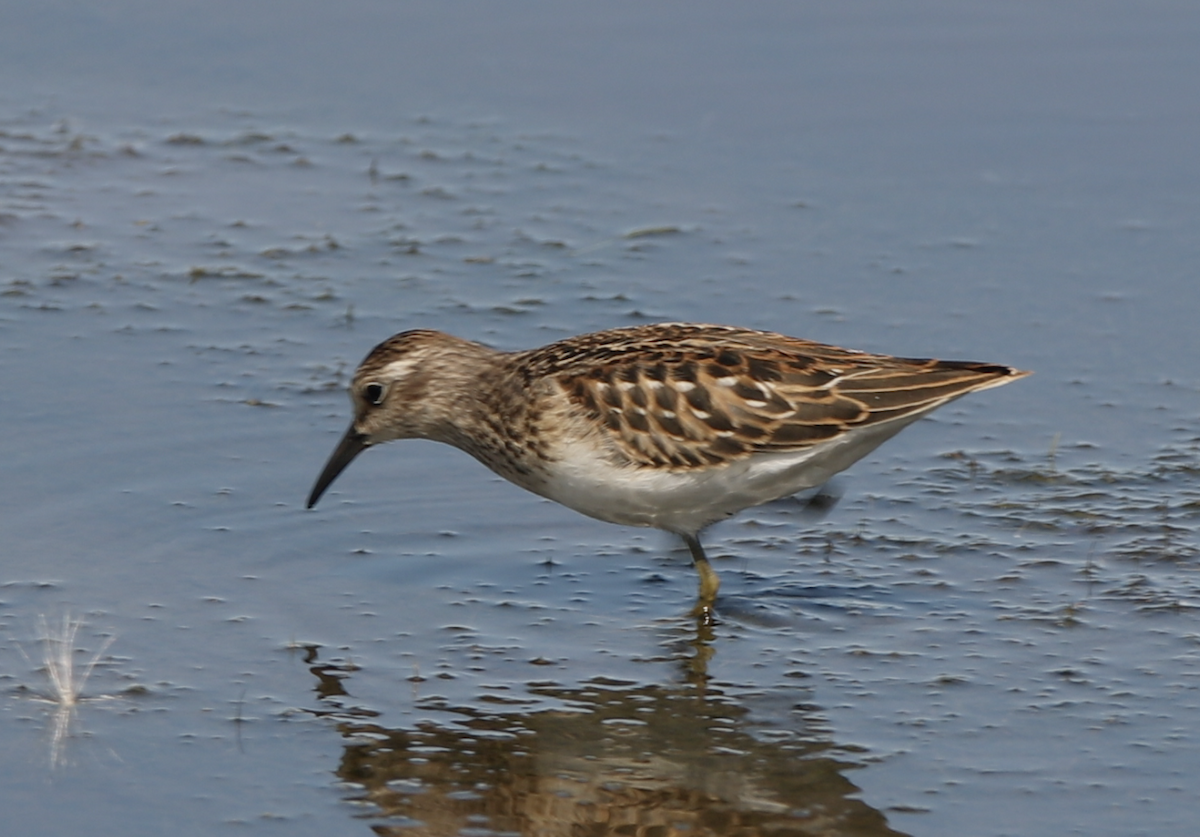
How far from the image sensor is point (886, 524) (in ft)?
30.1

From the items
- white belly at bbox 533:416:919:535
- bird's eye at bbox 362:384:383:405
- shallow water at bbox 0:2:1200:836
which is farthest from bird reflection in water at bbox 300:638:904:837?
bird's eye at bbox 362:384:383:405

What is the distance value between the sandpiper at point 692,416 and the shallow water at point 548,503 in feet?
1.79

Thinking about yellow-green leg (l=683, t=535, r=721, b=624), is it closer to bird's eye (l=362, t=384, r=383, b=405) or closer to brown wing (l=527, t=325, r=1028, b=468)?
brown wing (l=527, t=325, r=1028, b=468)

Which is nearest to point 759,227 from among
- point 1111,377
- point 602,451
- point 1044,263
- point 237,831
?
point 1044,263

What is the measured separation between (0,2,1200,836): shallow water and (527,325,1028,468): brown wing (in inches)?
31.5

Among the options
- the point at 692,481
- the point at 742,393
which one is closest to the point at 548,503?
the point at 692,481

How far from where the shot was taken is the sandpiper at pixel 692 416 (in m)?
8.07

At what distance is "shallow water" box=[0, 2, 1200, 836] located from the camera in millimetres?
7055

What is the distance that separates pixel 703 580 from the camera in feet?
28.0

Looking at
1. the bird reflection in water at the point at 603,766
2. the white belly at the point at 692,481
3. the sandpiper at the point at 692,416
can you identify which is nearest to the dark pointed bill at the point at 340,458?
the sandpiper at the point at 692,416

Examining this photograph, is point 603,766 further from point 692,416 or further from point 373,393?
point 373,393

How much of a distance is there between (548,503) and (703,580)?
1.28 m

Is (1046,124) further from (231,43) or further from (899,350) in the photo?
(231,43)

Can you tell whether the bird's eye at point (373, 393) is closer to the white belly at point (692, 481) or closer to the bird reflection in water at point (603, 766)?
the white belly at point (692, 481)
